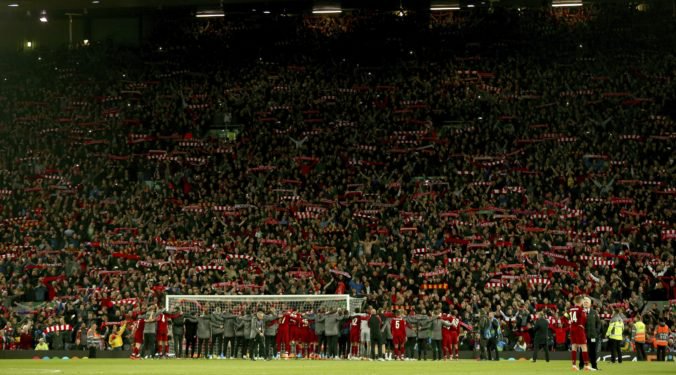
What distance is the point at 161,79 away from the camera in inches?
2576

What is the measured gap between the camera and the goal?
4106cm

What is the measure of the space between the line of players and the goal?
1.56m

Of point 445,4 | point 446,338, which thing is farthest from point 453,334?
point 445,4

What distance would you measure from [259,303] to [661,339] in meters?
15.3

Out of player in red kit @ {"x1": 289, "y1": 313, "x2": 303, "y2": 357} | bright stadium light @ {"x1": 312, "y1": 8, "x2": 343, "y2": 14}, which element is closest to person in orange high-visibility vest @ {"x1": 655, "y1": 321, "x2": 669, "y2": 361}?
player in red kit @ {"x1": 289, "y1": 313, "x2": 303, "y2": 357}

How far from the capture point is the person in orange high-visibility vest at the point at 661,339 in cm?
3775

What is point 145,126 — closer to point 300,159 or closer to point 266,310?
point 300,159

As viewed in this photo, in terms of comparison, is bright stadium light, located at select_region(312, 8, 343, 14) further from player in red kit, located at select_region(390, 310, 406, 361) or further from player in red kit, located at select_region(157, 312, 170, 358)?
player in red kit, located at select_region(390, 310, 406, 361)

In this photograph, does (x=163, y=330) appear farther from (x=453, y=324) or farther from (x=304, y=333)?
(x=453, y=324)

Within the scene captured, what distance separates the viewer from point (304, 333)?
38.8 meters

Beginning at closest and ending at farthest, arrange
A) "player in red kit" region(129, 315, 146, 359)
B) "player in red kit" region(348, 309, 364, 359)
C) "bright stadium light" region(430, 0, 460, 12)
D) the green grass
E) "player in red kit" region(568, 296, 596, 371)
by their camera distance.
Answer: "player in red kit" region(568, 296, 596, 371)
the green grass
"player in red kit" region(348, 309, 364, 359)
"player in red kit" region(129, 315, 146, 359)
"bright stadium light" region(430, 0, 460, 12)

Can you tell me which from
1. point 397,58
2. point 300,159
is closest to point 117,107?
point 300,159

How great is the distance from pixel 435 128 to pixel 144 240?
18.5 m

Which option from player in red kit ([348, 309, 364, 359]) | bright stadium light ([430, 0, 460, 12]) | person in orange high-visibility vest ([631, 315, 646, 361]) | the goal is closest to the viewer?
person in orange high-visibility vest ([631, 315, 646, 361])
